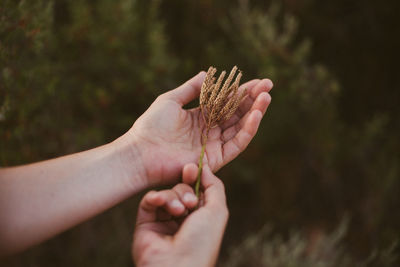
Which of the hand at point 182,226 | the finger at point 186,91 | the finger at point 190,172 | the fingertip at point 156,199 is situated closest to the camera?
the hand at point 182,226

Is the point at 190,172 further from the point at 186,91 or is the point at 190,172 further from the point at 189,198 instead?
the point at 186,91

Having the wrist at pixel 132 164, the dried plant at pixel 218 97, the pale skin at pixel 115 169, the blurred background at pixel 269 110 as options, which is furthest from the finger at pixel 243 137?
the blurred background at pixel 269 110

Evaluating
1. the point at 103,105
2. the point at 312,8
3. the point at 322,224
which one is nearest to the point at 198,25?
the point at 312,8

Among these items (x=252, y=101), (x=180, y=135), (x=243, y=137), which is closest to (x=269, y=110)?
(x=252, y=101)

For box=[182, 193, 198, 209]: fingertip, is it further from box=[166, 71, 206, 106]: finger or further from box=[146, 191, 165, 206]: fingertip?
Answer: box=[166, 71, 206, 106]: finger

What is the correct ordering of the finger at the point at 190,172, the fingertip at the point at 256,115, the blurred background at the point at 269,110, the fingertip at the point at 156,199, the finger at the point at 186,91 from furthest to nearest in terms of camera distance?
1. the blurred background at the point at 269,110
2. the finger at the point at 186,91
3. the fingertip at the point at 256,115
4. the finger at the point at 190,172
5. the fingertip at the point at 156,199

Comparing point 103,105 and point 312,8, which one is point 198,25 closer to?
point 312,8

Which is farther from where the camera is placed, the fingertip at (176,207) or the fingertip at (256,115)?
the fingertip at (256,115)

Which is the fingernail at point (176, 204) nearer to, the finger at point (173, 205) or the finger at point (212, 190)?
the finger at point (173, 205)
